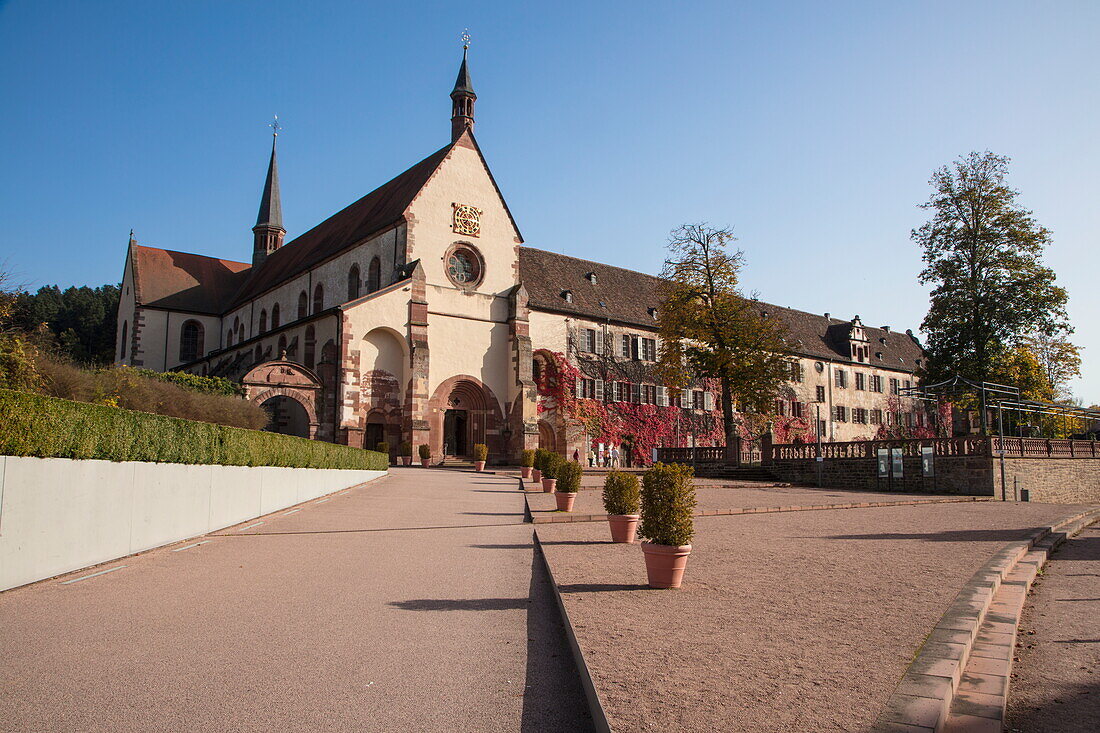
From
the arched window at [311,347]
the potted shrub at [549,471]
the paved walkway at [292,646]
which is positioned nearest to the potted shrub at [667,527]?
the paved walkway at [292,646]

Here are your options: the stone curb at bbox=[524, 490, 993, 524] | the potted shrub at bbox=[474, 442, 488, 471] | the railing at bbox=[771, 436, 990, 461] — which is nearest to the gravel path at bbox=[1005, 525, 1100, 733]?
the stone curb at bbox=[524, 490, 993, 524]

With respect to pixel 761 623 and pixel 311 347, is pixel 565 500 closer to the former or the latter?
pixel 761 623

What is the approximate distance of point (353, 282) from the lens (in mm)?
44938

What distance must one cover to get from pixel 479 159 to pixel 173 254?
31.1 meters

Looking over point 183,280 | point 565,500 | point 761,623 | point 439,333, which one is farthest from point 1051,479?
point 183,280

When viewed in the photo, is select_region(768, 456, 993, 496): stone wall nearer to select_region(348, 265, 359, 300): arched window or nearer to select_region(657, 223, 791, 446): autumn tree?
select_region(657, 223, 791, 446): autumn tree

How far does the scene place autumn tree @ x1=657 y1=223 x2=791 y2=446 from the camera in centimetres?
3916

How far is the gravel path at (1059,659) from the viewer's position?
4.69 meters

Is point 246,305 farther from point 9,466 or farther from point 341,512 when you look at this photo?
point 9,466

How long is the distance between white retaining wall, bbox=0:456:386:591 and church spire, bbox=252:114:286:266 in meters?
57.3

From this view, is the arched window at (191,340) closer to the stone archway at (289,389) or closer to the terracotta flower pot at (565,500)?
the stone archway at (289,389)

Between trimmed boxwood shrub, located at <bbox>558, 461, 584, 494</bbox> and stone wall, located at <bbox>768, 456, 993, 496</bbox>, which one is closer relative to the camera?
trimmed boxwood shrub, located at <bbox>558, 461, 584, 494</bbox>

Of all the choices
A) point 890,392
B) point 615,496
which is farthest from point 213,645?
point 890,392

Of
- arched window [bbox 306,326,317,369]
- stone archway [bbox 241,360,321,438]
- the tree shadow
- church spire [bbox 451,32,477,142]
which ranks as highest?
church spire [bbox 451,32,477,142]
